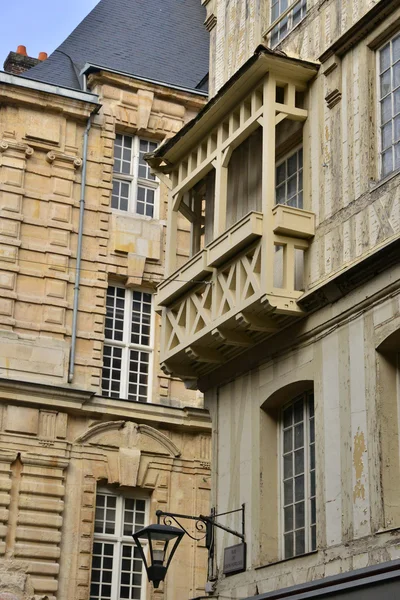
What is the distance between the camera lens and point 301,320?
12352 mm

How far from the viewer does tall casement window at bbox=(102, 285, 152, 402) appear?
21.4 metres

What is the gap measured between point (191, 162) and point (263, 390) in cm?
327

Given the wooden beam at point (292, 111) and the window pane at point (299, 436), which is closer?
the window pane at point (299, 436)

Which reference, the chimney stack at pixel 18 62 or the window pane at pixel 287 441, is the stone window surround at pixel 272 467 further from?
the chimney stack at pixel 18 62

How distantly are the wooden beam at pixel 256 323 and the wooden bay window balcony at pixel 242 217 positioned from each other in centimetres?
1

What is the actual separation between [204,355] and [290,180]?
2286mm

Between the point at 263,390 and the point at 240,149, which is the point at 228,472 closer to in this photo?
the point at 263,390

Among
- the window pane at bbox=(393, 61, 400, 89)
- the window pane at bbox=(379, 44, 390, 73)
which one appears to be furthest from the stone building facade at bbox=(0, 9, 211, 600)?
the window pane at bbox=(393, 61, 400, 89)

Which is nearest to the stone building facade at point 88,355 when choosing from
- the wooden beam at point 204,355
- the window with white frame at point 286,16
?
the wooden beam at point 204,355

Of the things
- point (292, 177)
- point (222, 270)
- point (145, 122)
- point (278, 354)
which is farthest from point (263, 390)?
point (145, 122)

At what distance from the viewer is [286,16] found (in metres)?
14.3

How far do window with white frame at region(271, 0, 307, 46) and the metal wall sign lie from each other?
6.15m

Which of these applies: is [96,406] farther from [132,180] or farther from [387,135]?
[387,135]

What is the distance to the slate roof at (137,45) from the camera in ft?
77.0
